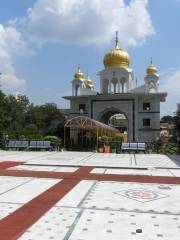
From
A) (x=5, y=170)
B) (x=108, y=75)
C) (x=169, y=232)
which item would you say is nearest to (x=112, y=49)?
(x=108, y=75)

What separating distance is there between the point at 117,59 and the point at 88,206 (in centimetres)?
4286

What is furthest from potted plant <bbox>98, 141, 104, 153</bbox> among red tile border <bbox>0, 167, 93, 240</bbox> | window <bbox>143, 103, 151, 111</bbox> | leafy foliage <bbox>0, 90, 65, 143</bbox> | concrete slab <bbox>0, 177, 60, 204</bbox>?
leafy foliage <bbox>0, 90, 65, 143</bbox>

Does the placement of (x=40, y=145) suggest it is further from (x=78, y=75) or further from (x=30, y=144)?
(x=78, y=75)

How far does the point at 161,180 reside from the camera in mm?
11422

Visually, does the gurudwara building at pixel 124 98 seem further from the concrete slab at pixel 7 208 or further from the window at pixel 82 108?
the concrete slab at pixel 7 208

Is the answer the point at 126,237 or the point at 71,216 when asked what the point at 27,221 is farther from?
the point at 126,237

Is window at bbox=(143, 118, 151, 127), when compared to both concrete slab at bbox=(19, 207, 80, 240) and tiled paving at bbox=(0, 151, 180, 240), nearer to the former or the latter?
tiled paving at bbox=(0, 151, 180, 240)

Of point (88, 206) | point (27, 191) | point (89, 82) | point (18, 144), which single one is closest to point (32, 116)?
point (89, 82)

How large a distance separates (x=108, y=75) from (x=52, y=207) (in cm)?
4201

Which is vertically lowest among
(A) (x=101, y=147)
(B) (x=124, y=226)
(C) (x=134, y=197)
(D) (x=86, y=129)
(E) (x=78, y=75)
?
(B) (x=124, y=226)

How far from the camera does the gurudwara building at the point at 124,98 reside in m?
46.2

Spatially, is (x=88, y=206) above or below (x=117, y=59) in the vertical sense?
below

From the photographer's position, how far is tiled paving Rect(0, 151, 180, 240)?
568cm

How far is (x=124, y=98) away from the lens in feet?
153
